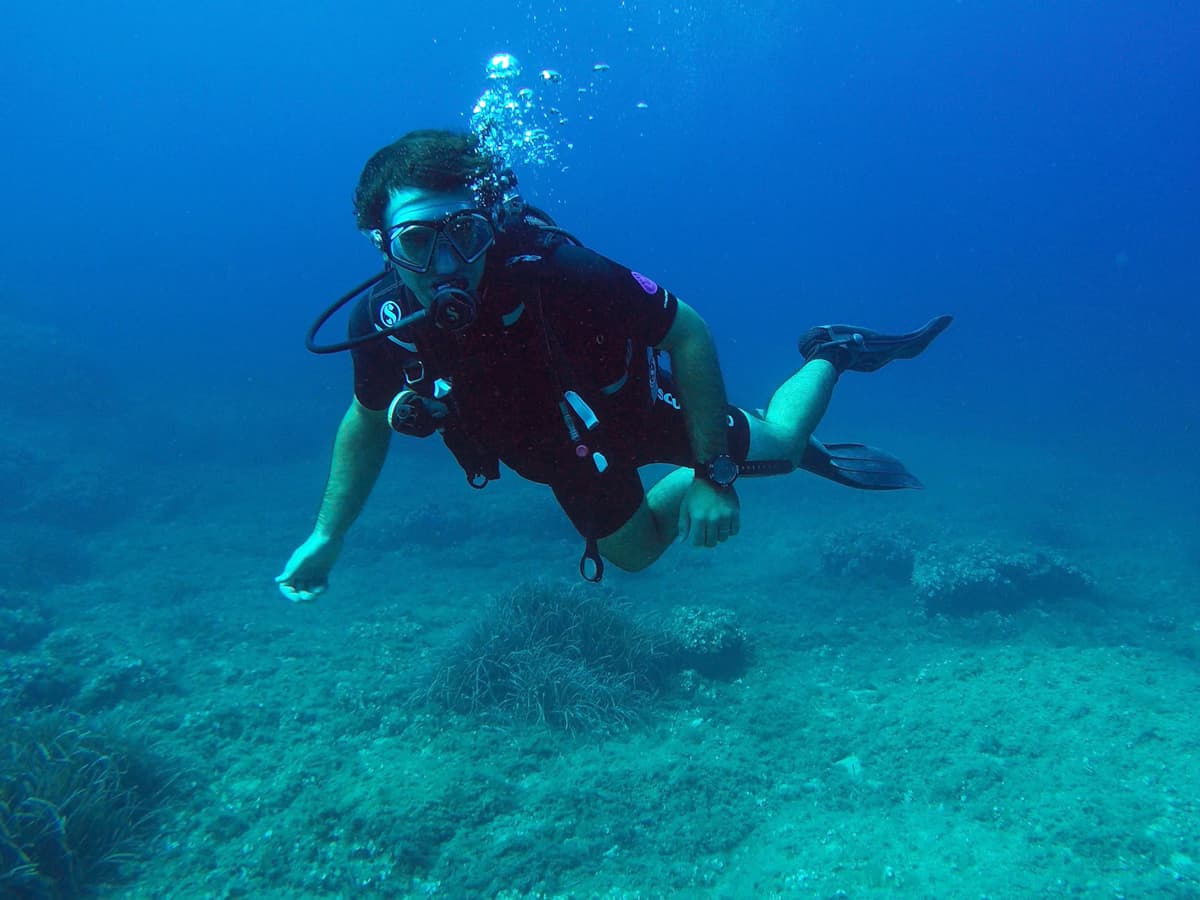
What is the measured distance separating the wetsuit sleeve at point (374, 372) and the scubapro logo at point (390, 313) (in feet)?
1.04

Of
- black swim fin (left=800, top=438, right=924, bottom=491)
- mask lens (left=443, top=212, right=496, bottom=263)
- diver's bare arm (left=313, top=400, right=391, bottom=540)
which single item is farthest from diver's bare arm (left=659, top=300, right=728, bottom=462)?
black swim fin (left=800, top=438, right=924, bottom=491)

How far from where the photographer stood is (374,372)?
10.6 ft

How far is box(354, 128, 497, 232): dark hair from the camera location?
2.66 meters

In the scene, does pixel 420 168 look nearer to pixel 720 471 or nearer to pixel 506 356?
pixel 506 356

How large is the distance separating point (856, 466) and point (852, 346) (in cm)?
98

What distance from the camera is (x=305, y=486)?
19078 millimetres

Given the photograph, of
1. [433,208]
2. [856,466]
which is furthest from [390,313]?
[856,466]

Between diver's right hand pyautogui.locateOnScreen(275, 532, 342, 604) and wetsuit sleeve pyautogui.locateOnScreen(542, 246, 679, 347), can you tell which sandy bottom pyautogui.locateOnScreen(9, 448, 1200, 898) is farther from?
wetsuit sleeve pyautogui.locateOnScreen(542, 246, 679, 347)

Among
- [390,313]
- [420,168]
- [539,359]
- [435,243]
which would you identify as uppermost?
[420,168]

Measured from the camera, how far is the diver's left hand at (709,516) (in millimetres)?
2881

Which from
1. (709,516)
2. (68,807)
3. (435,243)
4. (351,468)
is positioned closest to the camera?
(435,243)

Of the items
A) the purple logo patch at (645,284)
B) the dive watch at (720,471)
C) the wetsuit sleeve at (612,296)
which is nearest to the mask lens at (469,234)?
the wetsuit sleeve at (612,296)

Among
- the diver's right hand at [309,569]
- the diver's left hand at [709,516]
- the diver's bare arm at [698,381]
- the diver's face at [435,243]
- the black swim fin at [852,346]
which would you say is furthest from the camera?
→ the black swim fin at [852,346]

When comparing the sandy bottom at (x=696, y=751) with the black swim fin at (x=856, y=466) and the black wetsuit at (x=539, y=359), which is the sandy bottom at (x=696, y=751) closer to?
the black swim fin at (x=856, y=466)
